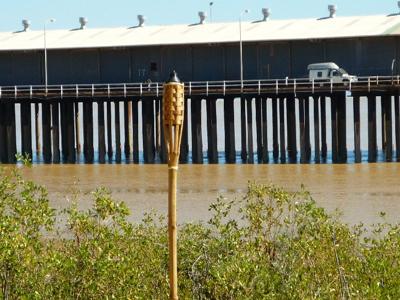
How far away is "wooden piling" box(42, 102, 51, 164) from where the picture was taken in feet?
210

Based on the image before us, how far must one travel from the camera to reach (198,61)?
6588 centimetres

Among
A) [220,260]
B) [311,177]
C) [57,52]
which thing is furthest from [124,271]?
[57,52]

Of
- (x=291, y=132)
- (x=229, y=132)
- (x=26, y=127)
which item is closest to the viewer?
(x=291, y=132)

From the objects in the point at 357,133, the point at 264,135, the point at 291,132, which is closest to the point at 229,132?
the point at 264,135

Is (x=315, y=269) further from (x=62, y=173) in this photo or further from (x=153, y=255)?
(x=62, y=173)

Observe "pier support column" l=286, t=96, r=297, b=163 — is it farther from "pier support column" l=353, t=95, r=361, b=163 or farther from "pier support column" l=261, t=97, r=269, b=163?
"pier support column" l=353, t=95, r=361, b=163

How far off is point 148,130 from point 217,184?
11641mm

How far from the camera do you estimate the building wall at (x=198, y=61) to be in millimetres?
63344

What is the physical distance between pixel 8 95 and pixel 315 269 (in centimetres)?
4466

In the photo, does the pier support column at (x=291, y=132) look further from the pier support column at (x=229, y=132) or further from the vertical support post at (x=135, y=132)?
the vertical support post at (x=135, y=132)

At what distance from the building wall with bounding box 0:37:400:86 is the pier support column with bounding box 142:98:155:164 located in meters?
2.02

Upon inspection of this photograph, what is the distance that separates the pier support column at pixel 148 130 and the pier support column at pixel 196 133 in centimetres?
207

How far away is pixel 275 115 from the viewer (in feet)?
204

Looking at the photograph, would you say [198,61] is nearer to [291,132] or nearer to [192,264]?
[291,132]
